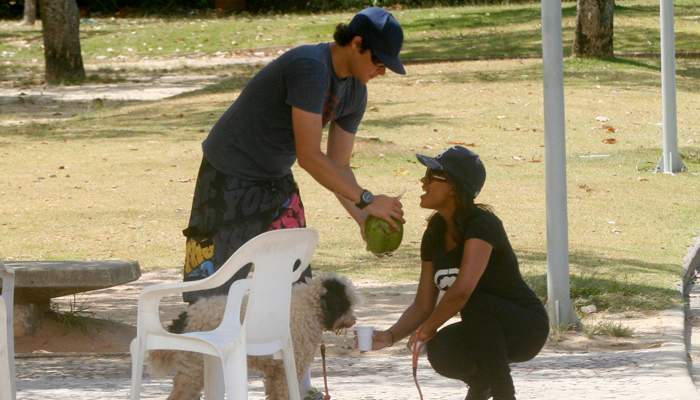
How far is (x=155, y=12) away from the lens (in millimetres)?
35000

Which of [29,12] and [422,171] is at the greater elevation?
[29,12]

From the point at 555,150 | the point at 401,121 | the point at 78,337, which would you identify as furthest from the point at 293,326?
the point at 401,121

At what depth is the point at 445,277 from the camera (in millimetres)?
4348

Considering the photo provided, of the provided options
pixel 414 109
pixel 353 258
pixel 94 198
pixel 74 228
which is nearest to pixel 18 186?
pixel 94 198

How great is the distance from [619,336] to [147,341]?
11.3 feet

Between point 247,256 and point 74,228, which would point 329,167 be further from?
point 74,228

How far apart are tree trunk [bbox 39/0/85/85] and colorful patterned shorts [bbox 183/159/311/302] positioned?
16.4m

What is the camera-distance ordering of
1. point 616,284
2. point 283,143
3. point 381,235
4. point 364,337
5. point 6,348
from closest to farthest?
point 6,348 → point 364,337 → point 381,235 → point 283,143 → point 616,284

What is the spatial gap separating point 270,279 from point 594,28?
17.5 metres

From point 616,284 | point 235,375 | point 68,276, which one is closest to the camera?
point 235,375

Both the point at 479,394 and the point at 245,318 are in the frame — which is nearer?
the point at 245,318

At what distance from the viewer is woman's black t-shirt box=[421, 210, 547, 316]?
Result: 4277 mm

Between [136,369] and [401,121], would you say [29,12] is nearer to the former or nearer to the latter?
[401,121]

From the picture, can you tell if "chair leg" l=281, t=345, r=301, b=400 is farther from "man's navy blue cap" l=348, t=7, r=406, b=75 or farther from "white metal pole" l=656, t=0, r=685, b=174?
"white metal pole" l=656, t=0, r=685, b=174
